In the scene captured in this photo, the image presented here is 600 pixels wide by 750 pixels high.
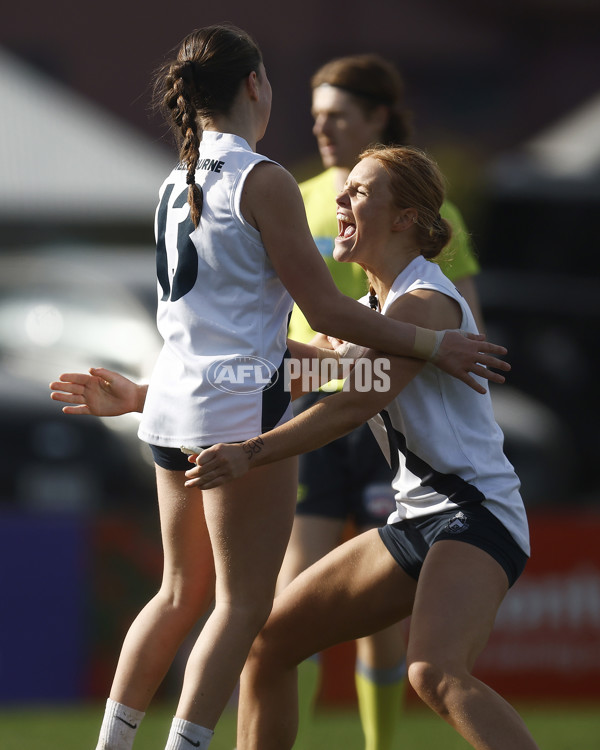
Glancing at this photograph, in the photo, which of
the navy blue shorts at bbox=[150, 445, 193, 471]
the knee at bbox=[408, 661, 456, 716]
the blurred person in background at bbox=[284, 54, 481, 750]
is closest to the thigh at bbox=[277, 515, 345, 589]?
the blurred person in background at bbox=[284, 54, 481, 750]

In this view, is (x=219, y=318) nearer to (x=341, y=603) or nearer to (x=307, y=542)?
(x=341, y=603)

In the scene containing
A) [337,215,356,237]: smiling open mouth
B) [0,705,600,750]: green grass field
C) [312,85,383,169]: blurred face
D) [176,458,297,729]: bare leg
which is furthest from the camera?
[0,705,600,750]: green grass field

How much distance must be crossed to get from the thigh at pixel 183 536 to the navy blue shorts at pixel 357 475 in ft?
2.64

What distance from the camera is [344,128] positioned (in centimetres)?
371

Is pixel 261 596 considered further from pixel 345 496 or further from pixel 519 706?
pixel 519 706

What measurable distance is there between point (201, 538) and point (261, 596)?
20cm

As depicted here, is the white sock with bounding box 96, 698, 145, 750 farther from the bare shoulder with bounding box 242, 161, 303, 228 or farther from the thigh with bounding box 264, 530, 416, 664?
the bare shoulder with bounding box 242, 161, 303, 228

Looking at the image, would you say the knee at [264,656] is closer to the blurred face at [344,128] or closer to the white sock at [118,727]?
the white sock at [118,727]

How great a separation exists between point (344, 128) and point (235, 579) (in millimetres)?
1613

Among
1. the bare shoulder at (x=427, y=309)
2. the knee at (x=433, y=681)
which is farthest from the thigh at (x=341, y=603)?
the bare shoulder at (x=427, y=309)

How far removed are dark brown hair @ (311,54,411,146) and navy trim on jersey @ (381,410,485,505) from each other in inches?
49.7

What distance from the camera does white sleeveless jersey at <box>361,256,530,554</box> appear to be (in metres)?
2.71

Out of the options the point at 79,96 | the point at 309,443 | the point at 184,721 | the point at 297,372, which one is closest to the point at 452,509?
the point at 309,443

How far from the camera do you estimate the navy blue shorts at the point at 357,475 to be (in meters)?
3.56
